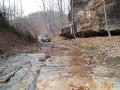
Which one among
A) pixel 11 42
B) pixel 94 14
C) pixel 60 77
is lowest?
pixel 60 77

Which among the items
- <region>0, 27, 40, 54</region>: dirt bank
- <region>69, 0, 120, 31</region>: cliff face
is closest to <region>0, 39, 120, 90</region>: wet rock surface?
<region>0, 27, 40, 54</region>: dirt bank

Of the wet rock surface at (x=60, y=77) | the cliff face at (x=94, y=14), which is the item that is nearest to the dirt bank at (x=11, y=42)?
the cliff face at (x=94, y=14)

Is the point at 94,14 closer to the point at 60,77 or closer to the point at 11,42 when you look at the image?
the point at 11,42

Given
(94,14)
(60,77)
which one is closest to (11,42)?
(94,14)

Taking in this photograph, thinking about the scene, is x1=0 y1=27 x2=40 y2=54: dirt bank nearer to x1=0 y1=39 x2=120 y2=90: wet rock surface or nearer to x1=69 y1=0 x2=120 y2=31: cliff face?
x1=69 y1=0 x2=120 y2=31: cliff face

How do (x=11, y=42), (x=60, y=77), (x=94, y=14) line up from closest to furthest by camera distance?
1. (x=60, y=77)
2. (x=11, y=42)
3. (x=94, y=14)

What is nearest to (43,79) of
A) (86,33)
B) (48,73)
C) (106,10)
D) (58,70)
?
(48,73)

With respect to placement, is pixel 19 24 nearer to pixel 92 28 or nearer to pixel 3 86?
pixel 92 28

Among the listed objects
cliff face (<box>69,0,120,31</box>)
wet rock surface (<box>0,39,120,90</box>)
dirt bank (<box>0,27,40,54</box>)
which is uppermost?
cliff face (<box>69,0,120,31</box>)

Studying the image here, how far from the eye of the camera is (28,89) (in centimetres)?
934

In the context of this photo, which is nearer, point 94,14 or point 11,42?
point 11,42

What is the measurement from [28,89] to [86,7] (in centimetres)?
2739

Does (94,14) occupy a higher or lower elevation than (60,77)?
higher

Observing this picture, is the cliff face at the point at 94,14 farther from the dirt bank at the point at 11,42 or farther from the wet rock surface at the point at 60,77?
the wet rock surface at the point at 60,77
